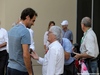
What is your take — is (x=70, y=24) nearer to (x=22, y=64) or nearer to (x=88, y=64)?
(x=88, y=64)

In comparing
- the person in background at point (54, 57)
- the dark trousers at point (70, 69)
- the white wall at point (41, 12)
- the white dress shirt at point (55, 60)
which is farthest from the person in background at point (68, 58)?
the white wall at point (41, 12)

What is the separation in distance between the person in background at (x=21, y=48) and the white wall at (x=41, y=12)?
7047 mm

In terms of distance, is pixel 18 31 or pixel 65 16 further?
pixel 65 16

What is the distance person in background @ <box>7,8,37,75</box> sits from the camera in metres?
4.37

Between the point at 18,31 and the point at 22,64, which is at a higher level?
the point at 18,31

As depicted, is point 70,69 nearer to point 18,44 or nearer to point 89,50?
point 89,50

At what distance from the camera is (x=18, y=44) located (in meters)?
4.40

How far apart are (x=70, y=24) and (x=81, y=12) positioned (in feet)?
2.45

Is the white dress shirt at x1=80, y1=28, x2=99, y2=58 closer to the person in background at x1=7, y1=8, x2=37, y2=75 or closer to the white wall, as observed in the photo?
the person in background at x1=7, y1=8, x2=37, y2=75

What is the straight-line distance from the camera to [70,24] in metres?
12.0

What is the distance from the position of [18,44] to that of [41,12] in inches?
293

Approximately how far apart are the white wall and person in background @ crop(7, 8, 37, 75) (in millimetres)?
7047

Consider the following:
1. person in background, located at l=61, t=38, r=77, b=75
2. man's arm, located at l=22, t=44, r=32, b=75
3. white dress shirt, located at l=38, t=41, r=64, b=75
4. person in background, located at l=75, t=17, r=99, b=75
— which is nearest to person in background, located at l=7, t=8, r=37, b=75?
man's arm, located at l=22, t=44, r=32, b=75

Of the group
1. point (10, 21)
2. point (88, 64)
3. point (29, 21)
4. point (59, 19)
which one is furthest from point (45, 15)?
point (29, 21)
